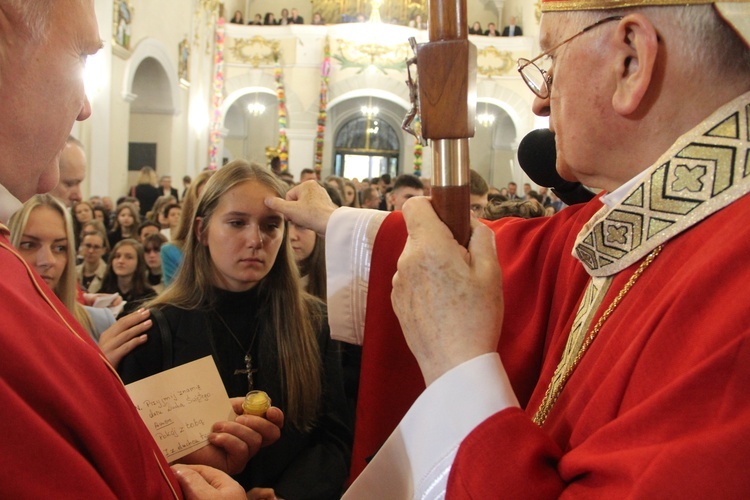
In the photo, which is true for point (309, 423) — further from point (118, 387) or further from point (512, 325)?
point (118, 387)

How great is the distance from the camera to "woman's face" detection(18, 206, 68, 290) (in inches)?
89.3

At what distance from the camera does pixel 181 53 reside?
12.0 m

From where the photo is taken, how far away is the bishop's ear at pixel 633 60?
3.10 feet

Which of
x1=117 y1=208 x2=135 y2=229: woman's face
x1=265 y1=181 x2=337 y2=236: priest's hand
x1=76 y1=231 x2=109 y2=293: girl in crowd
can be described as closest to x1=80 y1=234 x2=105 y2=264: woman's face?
x1=76 y1=231 x2=109 y2=293: girl in crowd

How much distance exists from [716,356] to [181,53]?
41.9ft

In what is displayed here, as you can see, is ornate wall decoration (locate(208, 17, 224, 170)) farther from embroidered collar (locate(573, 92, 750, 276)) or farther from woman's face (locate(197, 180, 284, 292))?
embroidered collar (locate(573, 92, 750, 276))

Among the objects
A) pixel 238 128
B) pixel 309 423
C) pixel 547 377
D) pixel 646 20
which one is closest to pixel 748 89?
pixel 646 20

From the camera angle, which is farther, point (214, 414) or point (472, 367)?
point (214, 414)

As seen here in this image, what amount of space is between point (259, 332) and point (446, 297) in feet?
3.78

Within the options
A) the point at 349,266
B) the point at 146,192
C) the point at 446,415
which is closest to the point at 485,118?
the point at 146,192

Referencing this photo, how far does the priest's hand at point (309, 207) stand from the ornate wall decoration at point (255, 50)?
573 inches

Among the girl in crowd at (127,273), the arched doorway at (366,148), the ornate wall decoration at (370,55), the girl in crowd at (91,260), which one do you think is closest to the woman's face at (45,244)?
the girl in crowd at (127,273)

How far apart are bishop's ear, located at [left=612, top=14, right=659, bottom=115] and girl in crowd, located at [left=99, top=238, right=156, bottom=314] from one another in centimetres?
334

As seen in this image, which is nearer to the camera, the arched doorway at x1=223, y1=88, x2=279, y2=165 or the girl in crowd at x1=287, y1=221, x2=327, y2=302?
the girl in crowd at x1=287, y1=221, x2=327, y2=302
